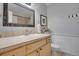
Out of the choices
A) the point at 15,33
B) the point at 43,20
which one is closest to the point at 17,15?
the point at 15,33

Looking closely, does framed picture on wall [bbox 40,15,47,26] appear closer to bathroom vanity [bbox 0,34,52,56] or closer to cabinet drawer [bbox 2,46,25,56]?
bathroom vanity [bbox 0,34,52,56]

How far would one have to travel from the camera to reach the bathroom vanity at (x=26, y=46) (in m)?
0.73

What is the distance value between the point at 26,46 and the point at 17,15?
0.43m

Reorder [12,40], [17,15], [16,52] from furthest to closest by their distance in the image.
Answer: [17,15], [12,40], [16,52]

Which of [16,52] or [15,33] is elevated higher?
[15,33]

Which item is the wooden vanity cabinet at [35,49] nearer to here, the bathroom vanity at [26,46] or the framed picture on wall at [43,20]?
the bathroom vanity at [26,46]

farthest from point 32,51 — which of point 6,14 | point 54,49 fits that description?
point 6,14

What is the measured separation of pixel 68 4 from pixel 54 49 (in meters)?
0.51

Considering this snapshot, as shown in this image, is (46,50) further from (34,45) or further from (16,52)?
(16,52)

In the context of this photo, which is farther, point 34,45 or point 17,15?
point 17,15

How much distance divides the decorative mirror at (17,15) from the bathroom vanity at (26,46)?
0.23 m

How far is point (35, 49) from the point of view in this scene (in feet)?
3.39

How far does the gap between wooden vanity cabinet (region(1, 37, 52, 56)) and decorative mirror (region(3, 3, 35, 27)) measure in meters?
0.30

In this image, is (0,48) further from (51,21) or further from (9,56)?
(51,21)
